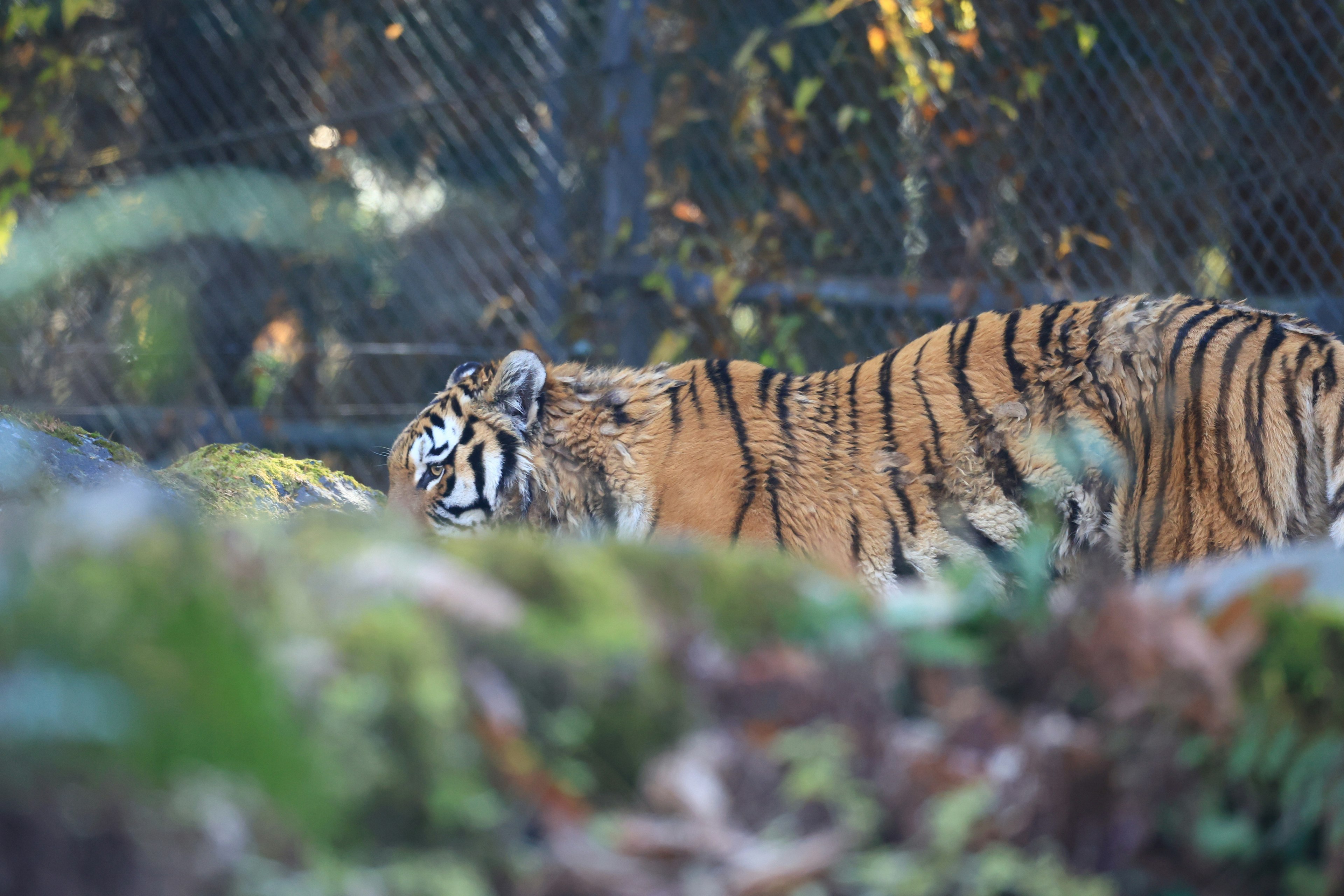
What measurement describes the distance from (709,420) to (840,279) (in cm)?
160

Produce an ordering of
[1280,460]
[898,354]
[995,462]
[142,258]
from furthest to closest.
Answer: [142,258] → [898,354] → [995,462] → [1280,460]

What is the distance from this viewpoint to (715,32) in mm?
4777

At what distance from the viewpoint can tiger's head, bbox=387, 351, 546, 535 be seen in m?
3.09

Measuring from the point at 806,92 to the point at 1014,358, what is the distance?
2.06m

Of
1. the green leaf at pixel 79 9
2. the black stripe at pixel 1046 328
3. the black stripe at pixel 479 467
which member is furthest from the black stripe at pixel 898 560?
the green leaf at pixel 79 9

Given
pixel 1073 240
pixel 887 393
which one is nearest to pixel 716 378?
pixel 887 393

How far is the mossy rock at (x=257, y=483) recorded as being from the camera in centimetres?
257

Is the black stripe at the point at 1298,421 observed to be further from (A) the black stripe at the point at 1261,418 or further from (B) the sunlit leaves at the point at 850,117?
(B) the sunlit leaves at the point at 850,117

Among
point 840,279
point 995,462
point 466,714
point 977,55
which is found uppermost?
point 977,55

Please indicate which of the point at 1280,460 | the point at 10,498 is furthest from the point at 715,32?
the point at 10,498

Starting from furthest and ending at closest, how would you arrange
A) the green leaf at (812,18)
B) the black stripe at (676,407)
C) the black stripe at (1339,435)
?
1. the green leaf at (812,18)
2. the black stripe at (676,407)
3. the black stripe at (1339,435)

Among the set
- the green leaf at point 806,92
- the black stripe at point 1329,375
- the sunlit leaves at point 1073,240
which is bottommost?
the black stripe at point 1329,375

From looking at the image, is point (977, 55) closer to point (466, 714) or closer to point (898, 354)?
point (898, 354)

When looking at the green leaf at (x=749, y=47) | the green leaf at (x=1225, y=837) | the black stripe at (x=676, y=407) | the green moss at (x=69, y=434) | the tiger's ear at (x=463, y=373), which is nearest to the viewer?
the green leaf at (x=1225, y=837)
